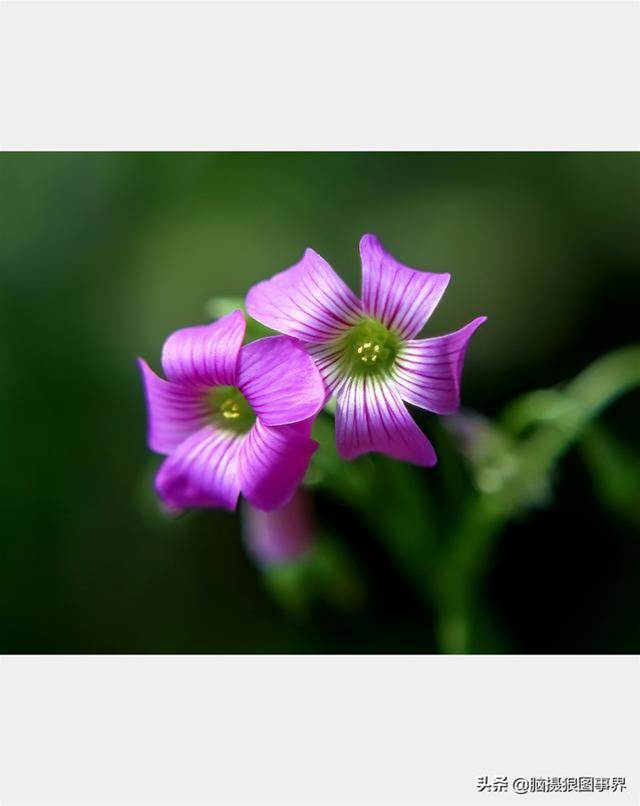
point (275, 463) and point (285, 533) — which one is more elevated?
point (275, 463)

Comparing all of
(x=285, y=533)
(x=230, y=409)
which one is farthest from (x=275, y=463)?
(x=285, y=533)

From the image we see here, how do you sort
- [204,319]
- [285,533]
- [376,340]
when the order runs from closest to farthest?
[376,340], [285,533], [204,319]

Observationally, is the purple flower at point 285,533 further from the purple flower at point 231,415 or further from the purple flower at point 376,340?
the purple flower at point 376,340

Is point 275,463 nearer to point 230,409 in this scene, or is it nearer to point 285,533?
point 230,409

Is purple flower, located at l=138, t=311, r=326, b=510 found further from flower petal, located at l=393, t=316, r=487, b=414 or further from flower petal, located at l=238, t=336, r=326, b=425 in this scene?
flower petal, located at l=393, t=316, r=487, b=414

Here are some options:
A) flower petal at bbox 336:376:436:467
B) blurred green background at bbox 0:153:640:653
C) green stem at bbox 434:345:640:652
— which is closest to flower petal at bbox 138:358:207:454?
flower petal at bbox 336:376:436:467

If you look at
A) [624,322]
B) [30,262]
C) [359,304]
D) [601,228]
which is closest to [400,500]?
[359,304]

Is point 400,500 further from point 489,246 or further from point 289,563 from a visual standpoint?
point 489,246

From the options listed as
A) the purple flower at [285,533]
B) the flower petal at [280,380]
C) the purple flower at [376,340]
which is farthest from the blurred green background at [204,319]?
the flower petal at [280,380]
